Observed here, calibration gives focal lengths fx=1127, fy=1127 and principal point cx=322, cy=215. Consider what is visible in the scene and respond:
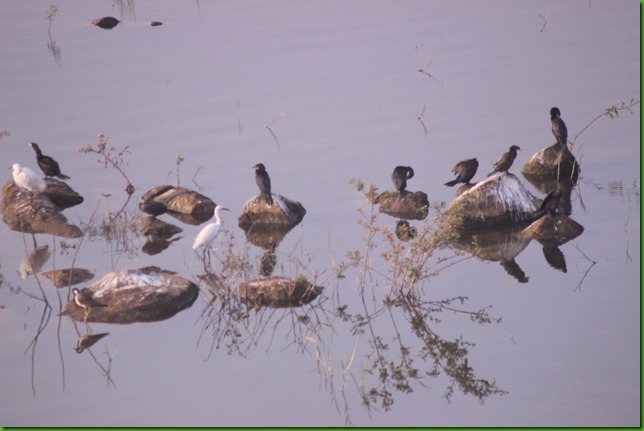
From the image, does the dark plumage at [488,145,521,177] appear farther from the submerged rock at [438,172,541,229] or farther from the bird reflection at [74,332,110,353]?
the bird reflection at [74,332,110,353]

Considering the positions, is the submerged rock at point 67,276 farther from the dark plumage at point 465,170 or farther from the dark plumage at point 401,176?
the dark plumage at point 465,170

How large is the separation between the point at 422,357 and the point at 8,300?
218 inches

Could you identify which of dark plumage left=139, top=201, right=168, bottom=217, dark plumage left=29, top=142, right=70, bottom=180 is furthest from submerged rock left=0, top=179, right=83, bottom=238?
dark plumage left=139, top=201, right=168, bottom=217

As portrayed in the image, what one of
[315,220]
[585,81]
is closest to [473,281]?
[315,220]

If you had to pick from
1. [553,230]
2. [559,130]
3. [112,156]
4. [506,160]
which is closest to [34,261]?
[112,156]

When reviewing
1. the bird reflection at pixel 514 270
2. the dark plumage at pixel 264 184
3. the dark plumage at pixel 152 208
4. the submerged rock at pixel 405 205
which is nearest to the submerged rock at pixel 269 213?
the dark plumage at pixel 264 184

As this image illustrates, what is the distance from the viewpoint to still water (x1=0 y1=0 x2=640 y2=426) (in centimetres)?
1174

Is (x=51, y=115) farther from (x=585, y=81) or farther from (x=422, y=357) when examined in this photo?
(x=422, y=357)

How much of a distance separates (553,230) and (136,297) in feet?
19.8

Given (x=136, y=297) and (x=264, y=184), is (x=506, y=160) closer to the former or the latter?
(x=264, y=184)

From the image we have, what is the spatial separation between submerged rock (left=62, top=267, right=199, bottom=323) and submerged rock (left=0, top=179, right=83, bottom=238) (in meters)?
3.31

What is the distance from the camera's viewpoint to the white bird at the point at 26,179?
17203 mm

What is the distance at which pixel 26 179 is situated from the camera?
56.5 ft

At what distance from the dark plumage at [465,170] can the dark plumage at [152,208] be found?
4561 millimetres
